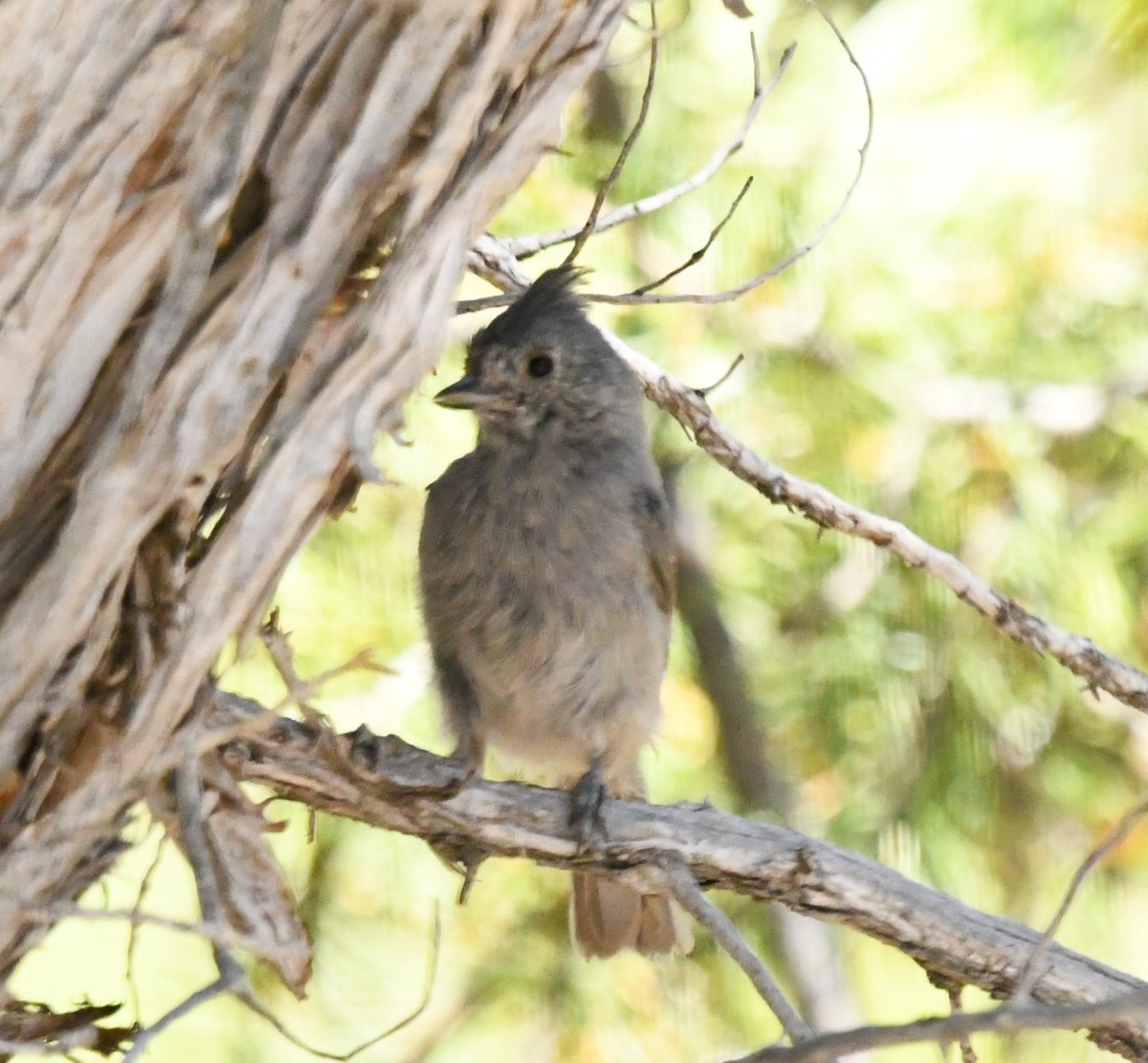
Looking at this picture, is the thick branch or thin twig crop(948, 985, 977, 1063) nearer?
thin twig crop(948, 985, 977, 1063)

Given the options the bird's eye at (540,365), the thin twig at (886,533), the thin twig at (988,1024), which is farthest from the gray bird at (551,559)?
the thin twig at (988,1024)

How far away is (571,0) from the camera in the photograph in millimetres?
2014

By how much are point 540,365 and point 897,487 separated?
1.13 meters

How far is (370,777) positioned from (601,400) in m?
1.52

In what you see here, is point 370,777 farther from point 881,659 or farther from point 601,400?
point 881,659

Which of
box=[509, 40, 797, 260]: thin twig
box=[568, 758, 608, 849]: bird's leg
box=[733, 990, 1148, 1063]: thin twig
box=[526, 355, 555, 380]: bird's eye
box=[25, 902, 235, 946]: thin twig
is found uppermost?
box=[526, 355, 555, 380]: bird's eye

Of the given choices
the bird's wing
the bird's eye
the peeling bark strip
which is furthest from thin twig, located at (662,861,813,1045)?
Answer: the bird's eye

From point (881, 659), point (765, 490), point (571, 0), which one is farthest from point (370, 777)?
point (881, 659)

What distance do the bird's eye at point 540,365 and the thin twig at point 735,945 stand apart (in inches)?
53.7

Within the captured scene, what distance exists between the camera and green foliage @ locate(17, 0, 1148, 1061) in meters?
4.19

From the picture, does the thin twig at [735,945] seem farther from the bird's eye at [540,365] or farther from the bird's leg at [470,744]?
the bird's eye at [540,365]

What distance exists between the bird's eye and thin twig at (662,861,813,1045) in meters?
1.36

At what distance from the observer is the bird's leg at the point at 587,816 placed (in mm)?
2646

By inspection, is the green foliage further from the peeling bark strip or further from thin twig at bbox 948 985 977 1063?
the peeling bark strip
